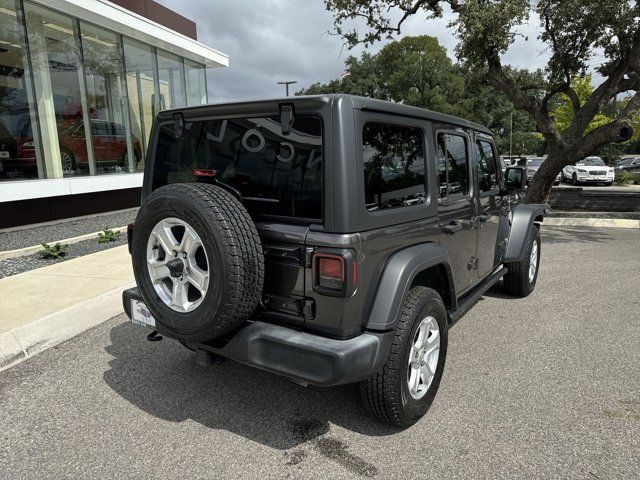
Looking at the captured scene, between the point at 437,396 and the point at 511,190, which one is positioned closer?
the point at 437,396

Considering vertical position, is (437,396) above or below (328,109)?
below

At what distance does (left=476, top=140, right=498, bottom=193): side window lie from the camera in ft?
13.4

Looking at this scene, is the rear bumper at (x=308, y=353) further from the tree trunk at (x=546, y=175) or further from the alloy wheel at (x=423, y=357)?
the tree trunk at (x=546, y=175)

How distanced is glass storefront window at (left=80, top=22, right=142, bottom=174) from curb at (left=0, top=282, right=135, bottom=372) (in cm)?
762

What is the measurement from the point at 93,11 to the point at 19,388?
9.55 m

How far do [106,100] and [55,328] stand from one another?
9176mm

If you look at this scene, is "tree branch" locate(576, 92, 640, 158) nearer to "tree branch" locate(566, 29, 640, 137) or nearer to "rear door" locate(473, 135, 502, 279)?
"tree branch" locate(566, 29, 640, 137)

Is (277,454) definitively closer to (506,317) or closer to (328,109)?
(328,109)

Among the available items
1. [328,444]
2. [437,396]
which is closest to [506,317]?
[437,396]

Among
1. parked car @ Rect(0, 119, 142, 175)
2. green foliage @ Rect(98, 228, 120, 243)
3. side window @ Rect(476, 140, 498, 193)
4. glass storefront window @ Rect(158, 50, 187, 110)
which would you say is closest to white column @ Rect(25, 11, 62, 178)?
parked car @ Rect(0, 119, 142, 175)

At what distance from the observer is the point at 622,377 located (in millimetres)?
3279

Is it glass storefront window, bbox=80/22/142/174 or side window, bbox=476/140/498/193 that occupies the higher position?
glass storefront window, bbox=80/22/142/174

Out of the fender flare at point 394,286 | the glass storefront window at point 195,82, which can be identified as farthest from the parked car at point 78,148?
the fender flare at point 394,286

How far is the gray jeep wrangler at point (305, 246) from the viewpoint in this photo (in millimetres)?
2283
